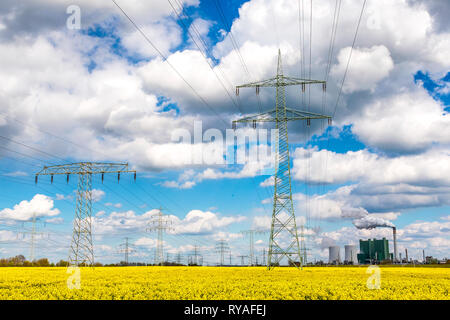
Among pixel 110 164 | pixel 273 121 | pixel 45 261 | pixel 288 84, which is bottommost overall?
pixel 45 261

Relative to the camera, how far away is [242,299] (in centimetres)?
2384

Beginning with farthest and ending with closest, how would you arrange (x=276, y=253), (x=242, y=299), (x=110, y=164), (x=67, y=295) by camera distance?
(x=110, y=164) → (x=276, y=253) → (x=67, y=295) → (x=242, y=299)
